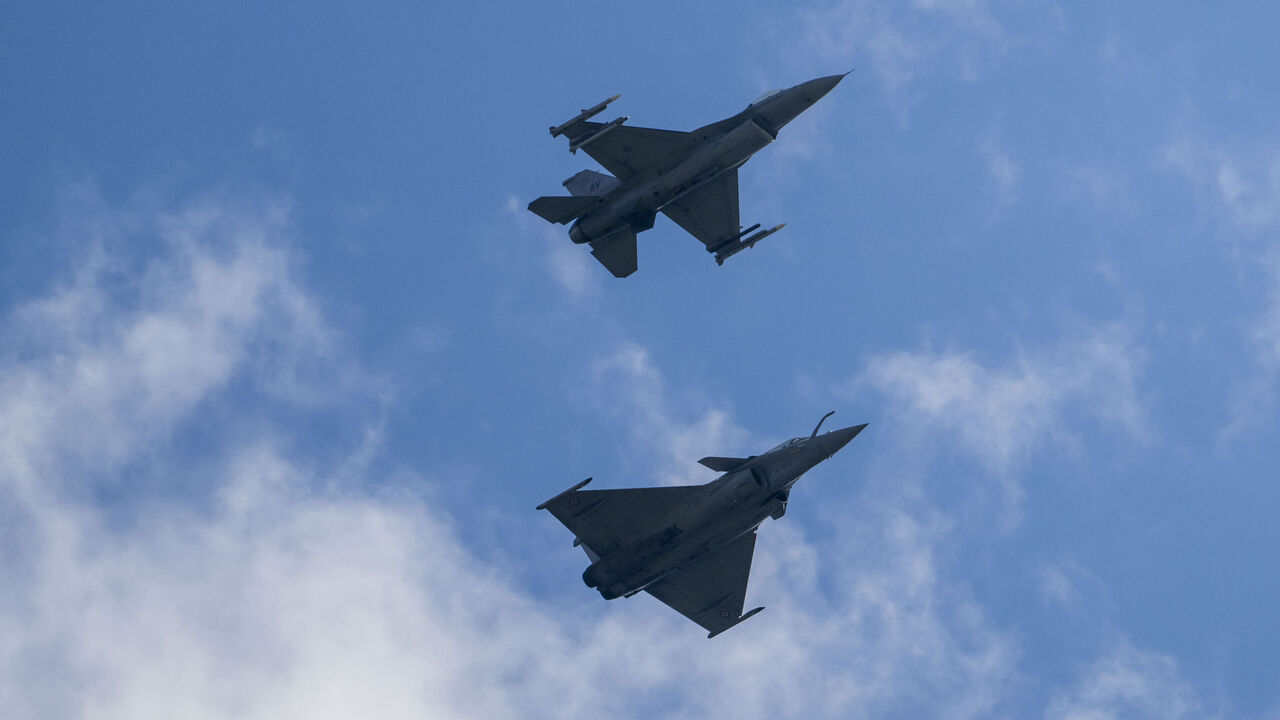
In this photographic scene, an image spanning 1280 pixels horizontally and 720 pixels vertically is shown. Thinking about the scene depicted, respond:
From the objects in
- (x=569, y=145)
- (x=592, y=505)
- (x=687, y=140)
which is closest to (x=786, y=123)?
(x=687, y=140)

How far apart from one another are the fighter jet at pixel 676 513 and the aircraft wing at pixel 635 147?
17.6 meters

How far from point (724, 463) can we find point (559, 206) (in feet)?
57.6

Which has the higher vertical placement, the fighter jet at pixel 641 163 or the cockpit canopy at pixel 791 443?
the fighter jet at pixel 641 163

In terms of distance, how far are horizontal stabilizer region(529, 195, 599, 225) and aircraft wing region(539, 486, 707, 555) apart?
16090mm

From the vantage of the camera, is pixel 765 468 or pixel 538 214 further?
pixel 538 214

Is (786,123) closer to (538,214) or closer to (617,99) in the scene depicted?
(617,99)

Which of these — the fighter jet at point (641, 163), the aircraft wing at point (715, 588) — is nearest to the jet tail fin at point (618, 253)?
the fighter jet at point (641, 163)

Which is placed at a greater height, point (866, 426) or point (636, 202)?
point (636, 202)

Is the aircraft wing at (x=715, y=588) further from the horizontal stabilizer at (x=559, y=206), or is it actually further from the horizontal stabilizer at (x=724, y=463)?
the horizontal stabilizer at (x=559, y=206)

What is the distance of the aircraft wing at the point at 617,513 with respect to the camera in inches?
2667

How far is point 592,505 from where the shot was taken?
222 feet

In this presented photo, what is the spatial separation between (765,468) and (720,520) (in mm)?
3532

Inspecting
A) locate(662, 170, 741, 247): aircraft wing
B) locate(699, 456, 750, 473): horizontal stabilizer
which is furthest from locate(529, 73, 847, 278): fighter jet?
locate(699, 456, 750, 473): horizontal stabilizer

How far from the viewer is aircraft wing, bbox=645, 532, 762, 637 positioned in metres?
72.6
